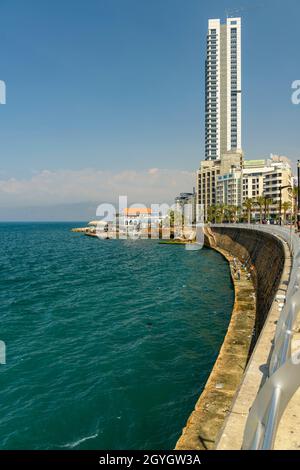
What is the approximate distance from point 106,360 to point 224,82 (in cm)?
17850

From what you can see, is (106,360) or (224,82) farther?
(224,82)

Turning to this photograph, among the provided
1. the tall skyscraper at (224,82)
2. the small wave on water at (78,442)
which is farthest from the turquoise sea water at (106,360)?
the tall skyscraper at (224,82)

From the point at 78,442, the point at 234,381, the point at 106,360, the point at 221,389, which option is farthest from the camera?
the point at 106,360

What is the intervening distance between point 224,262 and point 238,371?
44111mm

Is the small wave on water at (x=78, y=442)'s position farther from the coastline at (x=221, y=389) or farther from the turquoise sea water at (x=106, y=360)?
the coastline at (x=221, y=389)

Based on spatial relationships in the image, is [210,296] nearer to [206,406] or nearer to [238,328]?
[238,328]

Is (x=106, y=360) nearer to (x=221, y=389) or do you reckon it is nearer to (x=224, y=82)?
(x=221, y=389)

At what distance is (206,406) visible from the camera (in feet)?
39.0

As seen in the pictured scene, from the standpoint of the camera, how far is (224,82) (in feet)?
544

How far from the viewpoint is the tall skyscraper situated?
544 feet

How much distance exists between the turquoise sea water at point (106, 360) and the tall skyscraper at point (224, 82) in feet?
479

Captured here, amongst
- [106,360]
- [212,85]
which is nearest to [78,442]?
[106,360]
